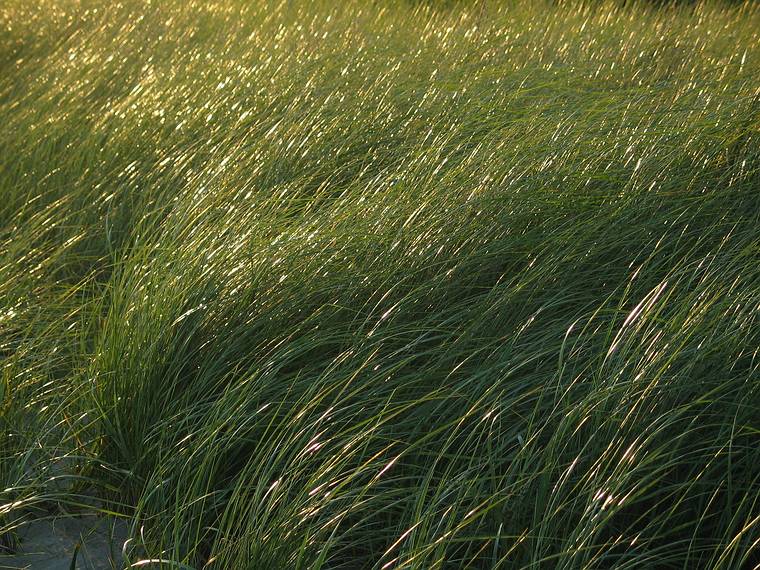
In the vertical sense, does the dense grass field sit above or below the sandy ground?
above

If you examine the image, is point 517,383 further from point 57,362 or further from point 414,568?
point 57,362

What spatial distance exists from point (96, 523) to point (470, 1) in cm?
412

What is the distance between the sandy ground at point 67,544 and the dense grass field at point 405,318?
0.03 meters

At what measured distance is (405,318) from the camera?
2240 mm

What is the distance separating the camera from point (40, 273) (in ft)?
9.31

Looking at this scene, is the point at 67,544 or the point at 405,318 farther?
the point at 405,318

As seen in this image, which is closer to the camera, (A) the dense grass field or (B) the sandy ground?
(A) the dense grass field

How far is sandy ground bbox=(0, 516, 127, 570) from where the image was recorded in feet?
6.07

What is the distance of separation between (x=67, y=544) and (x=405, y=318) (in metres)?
0.86

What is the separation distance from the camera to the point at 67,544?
6.27 feet

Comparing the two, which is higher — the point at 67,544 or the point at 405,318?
the point at 405,318

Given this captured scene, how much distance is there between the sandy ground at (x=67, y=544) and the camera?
1.85 meters

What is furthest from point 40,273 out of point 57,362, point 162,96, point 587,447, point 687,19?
point 687,19

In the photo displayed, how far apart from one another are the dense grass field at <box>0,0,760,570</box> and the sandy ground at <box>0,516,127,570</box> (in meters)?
0.03
